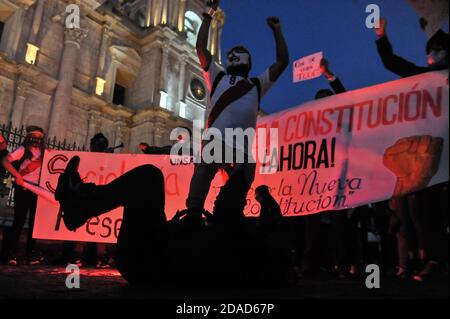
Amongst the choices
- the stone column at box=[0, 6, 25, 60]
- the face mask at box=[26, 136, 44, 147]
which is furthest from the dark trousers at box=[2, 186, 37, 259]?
the stone column at box=[0, 6, 25, 60]

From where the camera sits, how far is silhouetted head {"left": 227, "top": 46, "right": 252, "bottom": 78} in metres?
3.36

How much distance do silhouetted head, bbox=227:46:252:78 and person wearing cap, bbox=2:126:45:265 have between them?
11.9 feet

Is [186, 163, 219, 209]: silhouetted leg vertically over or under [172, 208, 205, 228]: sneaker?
over

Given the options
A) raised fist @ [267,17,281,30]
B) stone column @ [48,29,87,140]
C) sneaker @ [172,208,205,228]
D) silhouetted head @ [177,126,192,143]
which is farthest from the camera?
stone column @ [48,29,87,140]

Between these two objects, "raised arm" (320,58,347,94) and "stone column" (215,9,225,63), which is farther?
"stone column" (215,9,225,63)

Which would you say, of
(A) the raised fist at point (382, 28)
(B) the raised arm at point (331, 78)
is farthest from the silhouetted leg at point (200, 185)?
(B) the raised arm at point (331, 78)

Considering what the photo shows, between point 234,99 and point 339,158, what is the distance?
70.6 inches

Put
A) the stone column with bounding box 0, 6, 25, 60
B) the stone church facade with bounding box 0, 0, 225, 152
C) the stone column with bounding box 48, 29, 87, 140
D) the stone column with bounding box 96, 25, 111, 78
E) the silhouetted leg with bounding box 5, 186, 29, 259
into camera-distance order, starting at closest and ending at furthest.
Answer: the silhouetted leg with bounding box 5, 186, 29, 259
the stone column with bounding box 0, 6, 25, 60
the stone church facade with bounding box 0, 0, 225, 152
the stone column with bounding box 48, 29, 87, 140
the stone column with bounding box 96, 25, 111, 78

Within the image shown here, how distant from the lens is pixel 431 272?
307cm

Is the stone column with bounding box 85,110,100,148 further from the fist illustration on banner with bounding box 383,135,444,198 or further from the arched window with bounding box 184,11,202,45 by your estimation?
the fist illustration on banner with bounding box 383,135,444,198

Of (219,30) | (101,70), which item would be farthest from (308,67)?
(219,30)

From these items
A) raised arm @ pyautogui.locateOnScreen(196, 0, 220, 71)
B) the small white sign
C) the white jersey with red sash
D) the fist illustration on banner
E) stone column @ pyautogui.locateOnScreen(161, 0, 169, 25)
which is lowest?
the fist illustration on banner

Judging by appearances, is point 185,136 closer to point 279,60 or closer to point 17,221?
point 17,221
